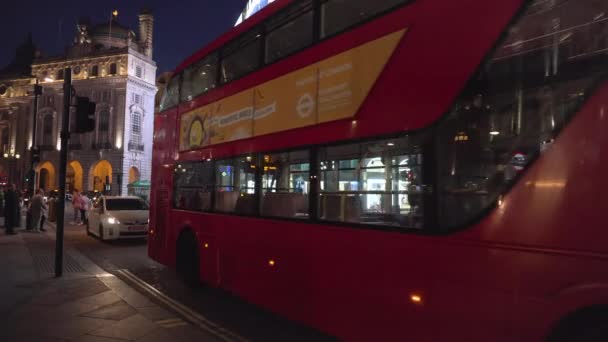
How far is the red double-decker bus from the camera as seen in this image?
9.80 feet

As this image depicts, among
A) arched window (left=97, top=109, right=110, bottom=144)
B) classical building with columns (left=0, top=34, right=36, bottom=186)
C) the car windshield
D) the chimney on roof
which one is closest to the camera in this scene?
the car windshield

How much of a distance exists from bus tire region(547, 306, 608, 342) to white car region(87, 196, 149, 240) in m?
14.6

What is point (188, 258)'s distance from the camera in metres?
8.30

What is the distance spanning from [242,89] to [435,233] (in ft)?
12.4

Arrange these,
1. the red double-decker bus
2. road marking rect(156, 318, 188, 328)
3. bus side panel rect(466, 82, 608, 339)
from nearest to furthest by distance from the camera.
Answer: bus side panel rect(466, 82, 608, 339) < the red double-decker bus < road marking rect(156, 318, 188, 328)

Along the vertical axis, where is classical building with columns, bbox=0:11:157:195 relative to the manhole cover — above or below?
above

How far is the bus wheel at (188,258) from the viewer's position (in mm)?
8078

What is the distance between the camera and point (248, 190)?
20.9 ft

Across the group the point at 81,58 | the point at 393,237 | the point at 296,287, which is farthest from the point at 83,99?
the point at 81,58

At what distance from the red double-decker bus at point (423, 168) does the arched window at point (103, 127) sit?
192 ft

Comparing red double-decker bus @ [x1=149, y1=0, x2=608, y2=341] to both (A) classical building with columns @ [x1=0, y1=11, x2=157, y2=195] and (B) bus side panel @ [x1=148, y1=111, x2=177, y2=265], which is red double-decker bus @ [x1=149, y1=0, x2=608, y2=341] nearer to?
(B) bus side panel @ [x1=148, y1=111, x2=177, y2=265]

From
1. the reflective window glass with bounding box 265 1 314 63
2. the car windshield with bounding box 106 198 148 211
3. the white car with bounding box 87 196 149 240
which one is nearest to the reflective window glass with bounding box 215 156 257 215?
the reflective window glass with bounding box 265 1 314 63

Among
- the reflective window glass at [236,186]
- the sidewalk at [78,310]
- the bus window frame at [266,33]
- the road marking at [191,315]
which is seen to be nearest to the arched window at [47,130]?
the sidewalk at [78,310]

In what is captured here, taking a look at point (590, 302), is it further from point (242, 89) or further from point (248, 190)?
point (242, 89)
